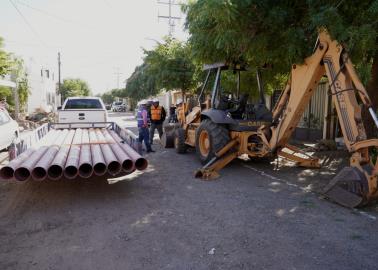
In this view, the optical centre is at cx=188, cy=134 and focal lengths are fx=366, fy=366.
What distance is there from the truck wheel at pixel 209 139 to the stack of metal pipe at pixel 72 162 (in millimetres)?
2117

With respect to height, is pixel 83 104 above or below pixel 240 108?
above

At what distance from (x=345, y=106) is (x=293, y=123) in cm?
141

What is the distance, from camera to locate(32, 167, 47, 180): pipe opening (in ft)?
18.6

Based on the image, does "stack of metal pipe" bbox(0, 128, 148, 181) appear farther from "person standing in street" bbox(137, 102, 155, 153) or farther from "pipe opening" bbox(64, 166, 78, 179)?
"person standing in street" bbox(137, 102, 155, 153)

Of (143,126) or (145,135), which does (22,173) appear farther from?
(145,135)

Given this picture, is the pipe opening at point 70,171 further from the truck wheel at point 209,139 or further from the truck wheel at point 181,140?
the truck wheel at point 181,140

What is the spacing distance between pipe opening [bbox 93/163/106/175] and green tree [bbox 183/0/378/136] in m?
2.96

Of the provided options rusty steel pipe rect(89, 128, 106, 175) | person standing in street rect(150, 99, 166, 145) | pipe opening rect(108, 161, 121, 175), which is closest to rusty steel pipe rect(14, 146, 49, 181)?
rusty steel pipe rect(89, 128, 106, 175)

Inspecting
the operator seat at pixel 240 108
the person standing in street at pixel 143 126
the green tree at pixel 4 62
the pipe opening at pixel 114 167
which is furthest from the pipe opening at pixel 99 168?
the green tree at pixel 4 62

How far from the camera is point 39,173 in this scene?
574 centimetres

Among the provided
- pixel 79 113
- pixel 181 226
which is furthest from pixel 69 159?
pixel 79 113

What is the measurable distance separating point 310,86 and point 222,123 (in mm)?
2544

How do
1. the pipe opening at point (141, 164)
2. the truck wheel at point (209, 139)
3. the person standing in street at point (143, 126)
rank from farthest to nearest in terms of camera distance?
the person standing in street at point (143, 126) < the truck wheel at point (209, 139) < the pipe opening at point (141, 164)

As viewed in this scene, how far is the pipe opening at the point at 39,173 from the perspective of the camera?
566 centimetres
